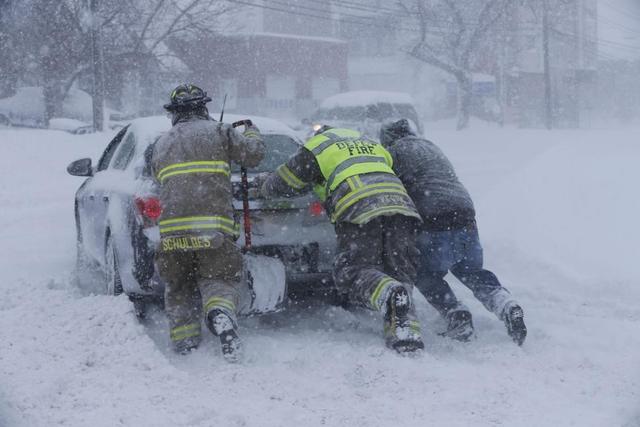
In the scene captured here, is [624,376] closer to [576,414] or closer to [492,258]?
[576,414]

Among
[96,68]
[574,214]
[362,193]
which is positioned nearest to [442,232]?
[362,193]

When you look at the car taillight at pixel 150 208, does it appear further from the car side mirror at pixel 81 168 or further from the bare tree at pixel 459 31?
the bare tree at pixel 459 31

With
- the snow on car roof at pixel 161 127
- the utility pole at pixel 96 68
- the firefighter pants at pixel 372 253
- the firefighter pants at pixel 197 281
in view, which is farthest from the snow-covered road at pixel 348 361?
the utility pole at pixel 96 68

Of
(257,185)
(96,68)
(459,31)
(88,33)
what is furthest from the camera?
(459,31)

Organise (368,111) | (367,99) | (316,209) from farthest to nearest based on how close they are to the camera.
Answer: (367,99), (368,111), (316,209)

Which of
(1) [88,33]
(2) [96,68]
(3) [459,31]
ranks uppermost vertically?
(3) [459,31]

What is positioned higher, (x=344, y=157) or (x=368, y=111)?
(x=368, y=111)

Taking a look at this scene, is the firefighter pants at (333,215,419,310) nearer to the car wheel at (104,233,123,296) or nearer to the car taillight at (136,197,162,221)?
the car taillight at (136,197,162,221)

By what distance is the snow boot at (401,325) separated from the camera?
466cm

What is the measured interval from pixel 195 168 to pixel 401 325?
1.50 metres

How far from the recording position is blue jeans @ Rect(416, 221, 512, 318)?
5.41 meters

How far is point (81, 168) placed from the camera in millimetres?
6773

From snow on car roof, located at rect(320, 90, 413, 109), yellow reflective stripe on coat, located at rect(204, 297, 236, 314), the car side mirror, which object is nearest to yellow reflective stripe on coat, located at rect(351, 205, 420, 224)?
yellow reflective stripe on coat, located at rect(204, 297, 236, 314)

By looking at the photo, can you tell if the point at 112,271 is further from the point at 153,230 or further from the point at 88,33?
the point at 88,33
